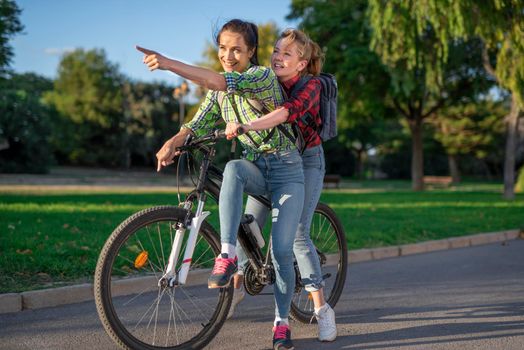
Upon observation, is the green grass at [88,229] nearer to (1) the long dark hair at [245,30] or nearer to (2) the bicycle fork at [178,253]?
(2) the bicycle fork at [178,253]

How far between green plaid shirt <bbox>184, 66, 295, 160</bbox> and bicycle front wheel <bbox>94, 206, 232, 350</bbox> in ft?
1.83

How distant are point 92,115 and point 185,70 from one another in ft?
158

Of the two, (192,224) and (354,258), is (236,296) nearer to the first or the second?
(192,224)

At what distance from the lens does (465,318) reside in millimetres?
4418

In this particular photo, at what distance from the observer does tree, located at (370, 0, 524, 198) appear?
15.6 metres

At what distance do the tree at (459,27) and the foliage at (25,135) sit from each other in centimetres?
2366

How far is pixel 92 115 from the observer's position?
1927 inches

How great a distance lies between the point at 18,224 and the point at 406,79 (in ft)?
51.6

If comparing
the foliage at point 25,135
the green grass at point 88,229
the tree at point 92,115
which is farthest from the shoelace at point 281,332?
the tree at point 92,115

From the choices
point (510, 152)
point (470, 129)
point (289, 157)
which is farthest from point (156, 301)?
point (470, 129)

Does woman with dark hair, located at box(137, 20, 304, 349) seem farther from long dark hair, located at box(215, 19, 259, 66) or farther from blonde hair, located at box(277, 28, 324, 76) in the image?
blonde hair, located at box(277, 28, 324, 76)

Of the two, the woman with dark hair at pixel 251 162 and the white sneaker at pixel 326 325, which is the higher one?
the woman with dark hair at pixel 251 162

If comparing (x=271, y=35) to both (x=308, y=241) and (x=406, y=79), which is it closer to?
(x=406, y=79)

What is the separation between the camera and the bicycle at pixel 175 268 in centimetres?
306
